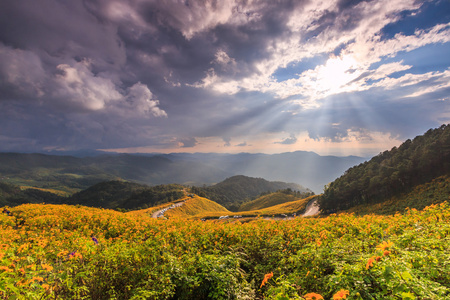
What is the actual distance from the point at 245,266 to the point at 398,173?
144ft

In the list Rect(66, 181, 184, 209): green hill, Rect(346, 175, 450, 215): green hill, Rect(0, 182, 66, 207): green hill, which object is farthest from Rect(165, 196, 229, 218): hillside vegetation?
Rect(0, 182, 66, 207): green hill

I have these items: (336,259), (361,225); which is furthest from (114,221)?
(361,225)

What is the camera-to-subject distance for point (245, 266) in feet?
18.7

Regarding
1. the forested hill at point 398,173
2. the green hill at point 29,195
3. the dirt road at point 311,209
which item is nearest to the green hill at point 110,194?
the green hill at point 29,195

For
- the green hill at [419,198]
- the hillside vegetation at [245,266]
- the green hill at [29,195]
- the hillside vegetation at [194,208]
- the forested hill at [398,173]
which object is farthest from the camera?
the green hill at [29,195]

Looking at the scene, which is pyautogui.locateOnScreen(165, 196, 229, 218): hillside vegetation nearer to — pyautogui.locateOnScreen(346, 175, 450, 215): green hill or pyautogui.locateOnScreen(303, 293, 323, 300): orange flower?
pyautogui.locateOnScreen(346, 175, 450, 215): green hill

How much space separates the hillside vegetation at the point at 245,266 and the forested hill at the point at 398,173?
39.4 meters

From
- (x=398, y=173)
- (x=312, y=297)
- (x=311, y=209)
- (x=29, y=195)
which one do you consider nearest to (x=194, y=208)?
(x=311, y=209)

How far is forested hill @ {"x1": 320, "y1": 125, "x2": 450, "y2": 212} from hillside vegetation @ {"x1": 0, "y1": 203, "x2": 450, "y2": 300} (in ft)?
129

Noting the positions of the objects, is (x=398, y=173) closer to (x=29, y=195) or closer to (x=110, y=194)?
(x=110, y=194)

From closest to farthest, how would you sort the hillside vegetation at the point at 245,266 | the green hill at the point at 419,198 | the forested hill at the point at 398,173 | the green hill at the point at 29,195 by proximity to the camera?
the hillside vegetation at the point at 245,266, the green hill at the point at 419,198, the forested hill at the point at 398,173, the green hill at the point at 29,195

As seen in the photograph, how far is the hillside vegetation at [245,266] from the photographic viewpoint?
9.78 feet

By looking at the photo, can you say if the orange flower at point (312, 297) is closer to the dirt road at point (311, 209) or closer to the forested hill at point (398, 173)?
the forested hill at point (398, 173)

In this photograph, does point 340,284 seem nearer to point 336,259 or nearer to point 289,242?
point 336,259
